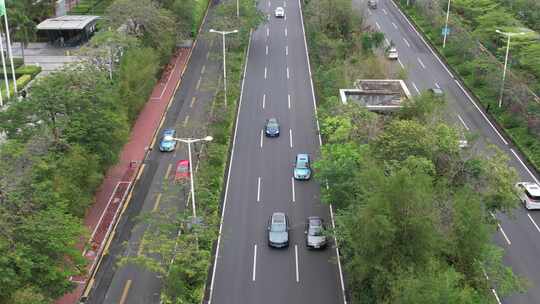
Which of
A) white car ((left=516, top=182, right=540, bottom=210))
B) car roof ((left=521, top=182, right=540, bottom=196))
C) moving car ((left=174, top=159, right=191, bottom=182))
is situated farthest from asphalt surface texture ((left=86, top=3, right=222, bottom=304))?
car roof ((left=521, top=182, right=540, bottom=196))

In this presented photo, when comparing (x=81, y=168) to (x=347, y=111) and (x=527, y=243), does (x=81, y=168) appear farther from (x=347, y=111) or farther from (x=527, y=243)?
(x=527, y=243)

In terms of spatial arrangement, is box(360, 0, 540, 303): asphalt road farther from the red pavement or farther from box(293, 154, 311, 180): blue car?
the red pavement

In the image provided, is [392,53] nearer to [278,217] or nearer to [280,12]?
[280,12]

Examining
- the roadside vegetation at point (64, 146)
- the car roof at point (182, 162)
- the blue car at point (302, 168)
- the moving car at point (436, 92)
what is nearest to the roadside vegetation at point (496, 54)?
the moving car at point (436, 92)

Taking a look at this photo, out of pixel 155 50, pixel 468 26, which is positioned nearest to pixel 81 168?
pixel 155 50

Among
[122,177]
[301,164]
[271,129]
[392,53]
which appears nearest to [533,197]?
[301,164]
